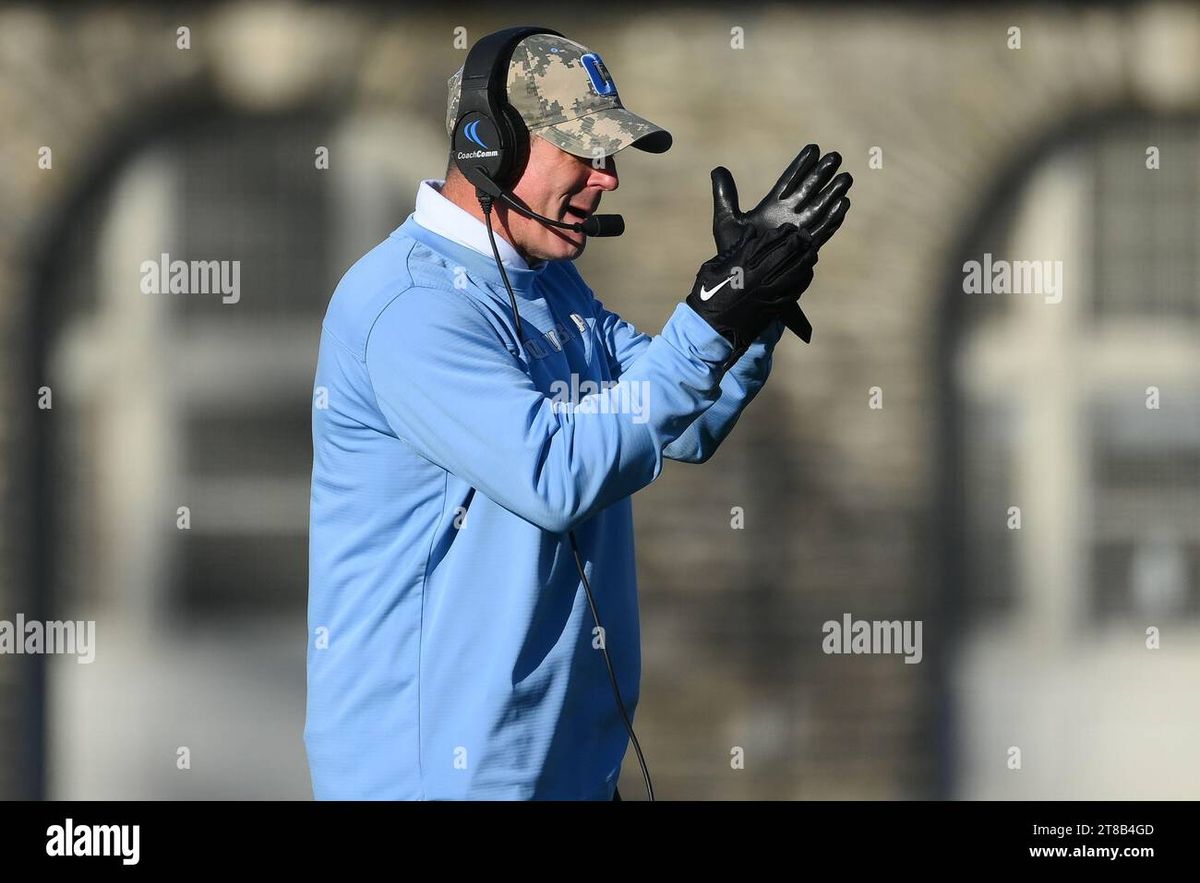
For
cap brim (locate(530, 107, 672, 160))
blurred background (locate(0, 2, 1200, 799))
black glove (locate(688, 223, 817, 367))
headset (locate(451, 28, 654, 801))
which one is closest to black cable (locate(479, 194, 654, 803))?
headset (locate(451, 28, 654, 801))

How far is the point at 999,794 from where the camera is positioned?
552 cm

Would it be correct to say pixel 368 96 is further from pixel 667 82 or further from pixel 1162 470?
pixel 1162 470

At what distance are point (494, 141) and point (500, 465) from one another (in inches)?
23.0

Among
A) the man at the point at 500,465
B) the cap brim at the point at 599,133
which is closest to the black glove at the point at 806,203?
the man at the point at 500,465

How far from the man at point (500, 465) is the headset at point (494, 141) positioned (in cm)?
2

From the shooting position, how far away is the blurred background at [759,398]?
207 inches

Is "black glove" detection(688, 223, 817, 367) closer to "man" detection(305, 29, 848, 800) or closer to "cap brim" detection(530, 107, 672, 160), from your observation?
"man" detection(305, 29, 848, 800)

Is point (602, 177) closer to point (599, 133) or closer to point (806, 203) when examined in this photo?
point (599, 133)

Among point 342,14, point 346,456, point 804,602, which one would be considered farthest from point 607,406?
point 342,14

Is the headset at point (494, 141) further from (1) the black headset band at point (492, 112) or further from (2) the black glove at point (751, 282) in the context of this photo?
(2) the black glove at point (751, 282)

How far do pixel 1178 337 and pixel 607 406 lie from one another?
12.6ft

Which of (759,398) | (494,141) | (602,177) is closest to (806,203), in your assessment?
(602,177)

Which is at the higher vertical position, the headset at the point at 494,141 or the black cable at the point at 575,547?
the headset at the point at 494,141

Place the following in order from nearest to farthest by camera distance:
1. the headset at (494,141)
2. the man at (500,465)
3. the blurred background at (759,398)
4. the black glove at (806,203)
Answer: the man at (500,465), the black glove at (806,203), the headset at (494,141), the blurred background at (759,398)
